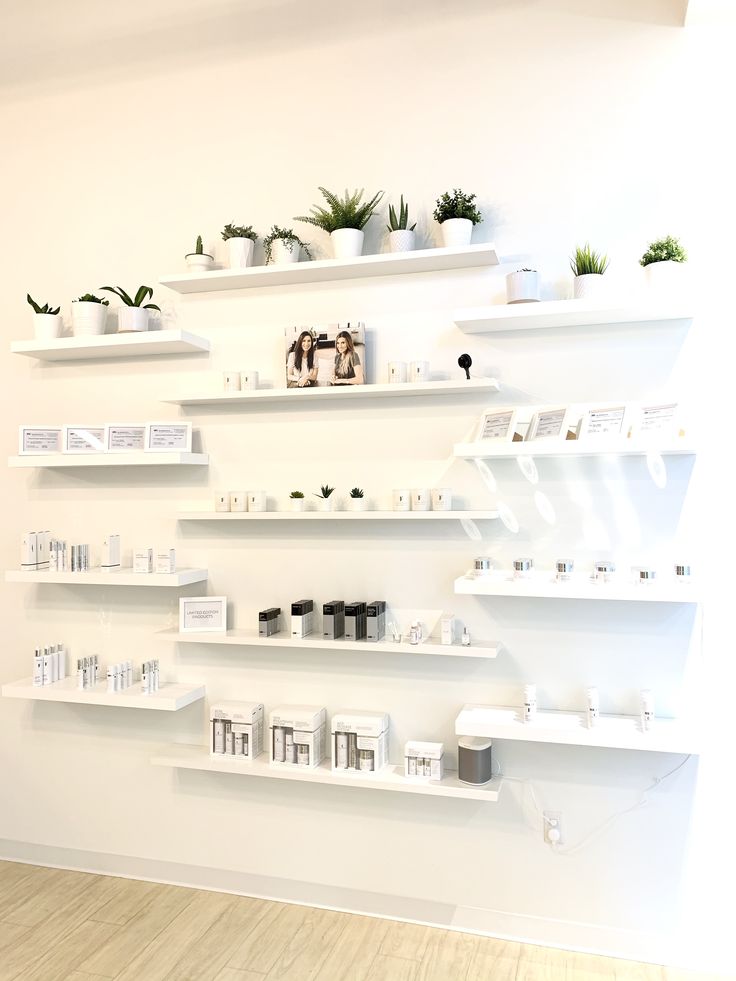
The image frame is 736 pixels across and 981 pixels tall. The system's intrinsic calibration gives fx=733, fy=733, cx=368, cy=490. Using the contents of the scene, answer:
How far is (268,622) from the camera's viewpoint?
8.29 feet

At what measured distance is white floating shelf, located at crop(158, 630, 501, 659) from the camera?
7.50 feet

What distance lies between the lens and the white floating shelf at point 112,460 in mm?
2572

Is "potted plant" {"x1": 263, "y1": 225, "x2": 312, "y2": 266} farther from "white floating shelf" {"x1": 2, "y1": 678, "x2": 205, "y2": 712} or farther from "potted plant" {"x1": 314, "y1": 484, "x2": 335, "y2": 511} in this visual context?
"white floating shelf" {"x1": 2, "y1": 678, "x2": 205, "y2": 712}

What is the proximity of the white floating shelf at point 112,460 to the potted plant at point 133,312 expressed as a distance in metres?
0.48

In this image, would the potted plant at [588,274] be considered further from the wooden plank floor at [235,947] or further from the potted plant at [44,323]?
the wooden plank floor at [235,947]

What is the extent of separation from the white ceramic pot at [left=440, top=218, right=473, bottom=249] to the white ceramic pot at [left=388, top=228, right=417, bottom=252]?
0.41 feet

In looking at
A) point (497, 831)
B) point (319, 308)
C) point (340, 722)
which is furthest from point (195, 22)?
point (497, 831)

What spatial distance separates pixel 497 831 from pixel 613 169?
2174 millimetres

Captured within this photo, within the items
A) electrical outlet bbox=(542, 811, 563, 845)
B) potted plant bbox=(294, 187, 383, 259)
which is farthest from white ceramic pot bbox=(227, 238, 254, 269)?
electrical outlet bbox=(542, 811, 563, 845)

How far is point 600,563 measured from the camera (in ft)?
7.39

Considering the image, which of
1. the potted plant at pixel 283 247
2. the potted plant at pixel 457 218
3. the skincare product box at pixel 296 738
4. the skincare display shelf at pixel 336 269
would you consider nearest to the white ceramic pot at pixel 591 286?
the skincare display shelf at pixel 336 269

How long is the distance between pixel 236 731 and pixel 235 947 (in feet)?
2.16

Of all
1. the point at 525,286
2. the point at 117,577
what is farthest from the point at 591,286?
the point at 117,577

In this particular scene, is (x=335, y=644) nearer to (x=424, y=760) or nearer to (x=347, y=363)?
(x=424, y=760)
